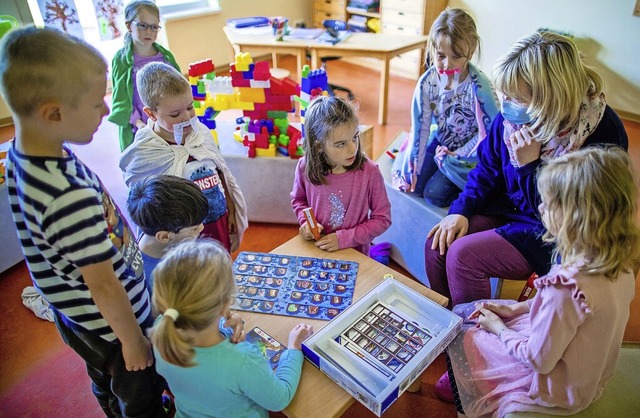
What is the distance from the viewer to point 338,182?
1.71m

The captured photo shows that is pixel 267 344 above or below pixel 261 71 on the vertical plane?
below

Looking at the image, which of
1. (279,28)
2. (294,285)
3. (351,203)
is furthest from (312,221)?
(279,28)

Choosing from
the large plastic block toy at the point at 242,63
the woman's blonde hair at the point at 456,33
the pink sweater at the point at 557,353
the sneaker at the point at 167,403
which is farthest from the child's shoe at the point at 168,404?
the woman's blonde hair at the point at 456,33

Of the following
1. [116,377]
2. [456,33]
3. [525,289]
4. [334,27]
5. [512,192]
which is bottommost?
[525,289]

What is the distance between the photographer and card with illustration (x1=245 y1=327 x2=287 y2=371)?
1.25 m

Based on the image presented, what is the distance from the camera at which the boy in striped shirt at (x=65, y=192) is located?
91cm

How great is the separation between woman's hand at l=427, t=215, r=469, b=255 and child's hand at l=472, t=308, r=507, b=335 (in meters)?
0.39

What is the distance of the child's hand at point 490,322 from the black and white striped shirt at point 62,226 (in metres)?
1.04

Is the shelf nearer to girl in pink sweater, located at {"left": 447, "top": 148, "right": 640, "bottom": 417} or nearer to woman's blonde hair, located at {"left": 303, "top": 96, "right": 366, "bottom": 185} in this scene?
woman's blonde hair, located at {"left": 303, "top": 96, "right": 366, "bottom": 185}

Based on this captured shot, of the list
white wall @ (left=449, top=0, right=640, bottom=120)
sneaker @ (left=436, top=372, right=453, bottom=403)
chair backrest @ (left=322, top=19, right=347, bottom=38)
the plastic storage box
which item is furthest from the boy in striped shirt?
white wall @ (left=449, top=0, right=640, bottom=120)

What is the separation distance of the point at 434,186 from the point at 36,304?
6.41 feet

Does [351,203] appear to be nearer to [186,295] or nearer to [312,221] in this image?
[312,221]

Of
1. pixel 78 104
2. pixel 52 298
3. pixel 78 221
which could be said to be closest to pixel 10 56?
pixel 78 104

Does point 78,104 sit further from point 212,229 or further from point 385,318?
point 385,318
